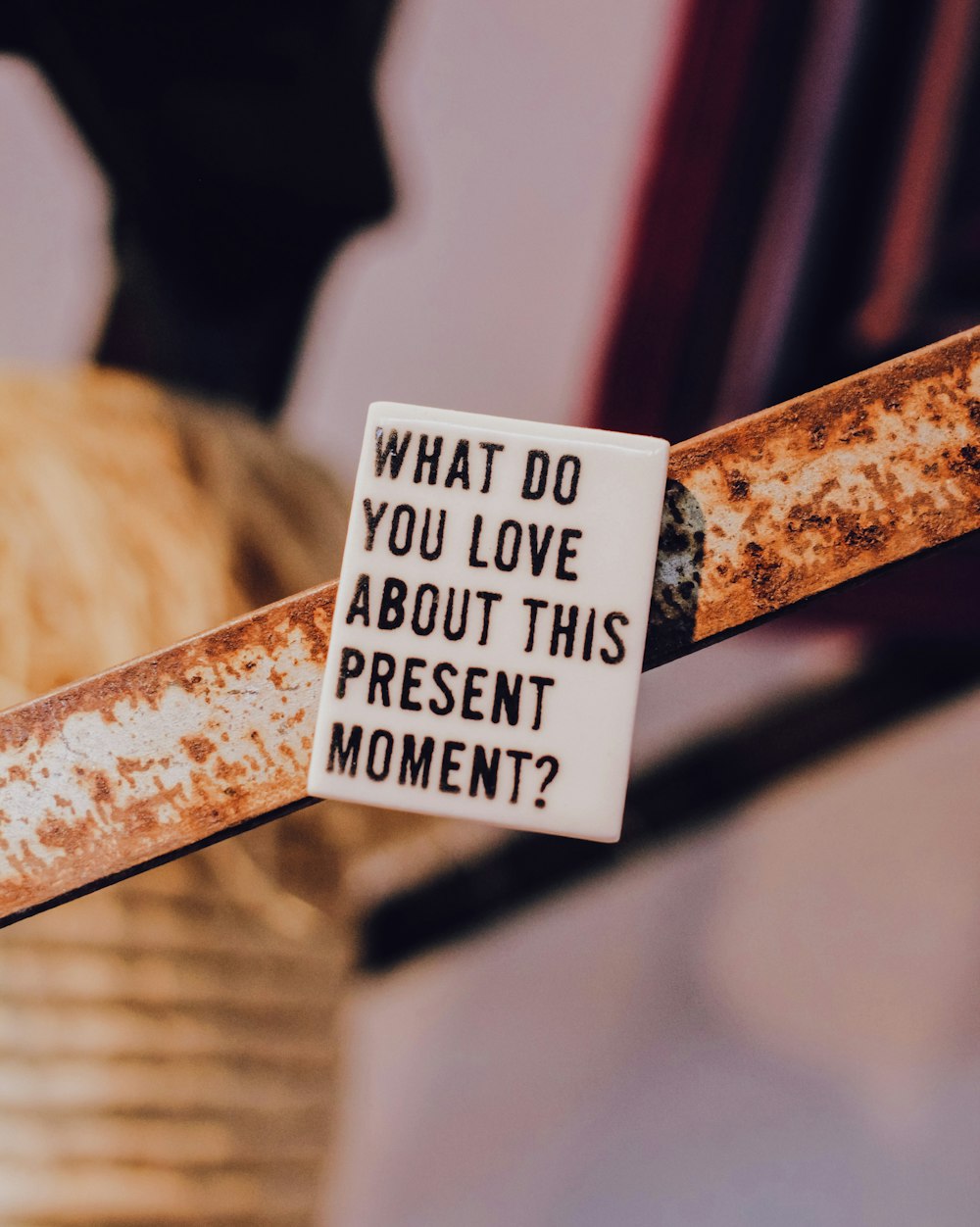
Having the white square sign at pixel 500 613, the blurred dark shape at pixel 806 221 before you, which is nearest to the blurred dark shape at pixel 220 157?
the blurred dark shape at pixel 806 221

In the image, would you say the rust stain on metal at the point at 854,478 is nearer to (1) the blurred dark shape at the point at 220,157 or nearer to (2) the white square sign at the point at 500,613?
(2) the white square sign at the point at 500,613

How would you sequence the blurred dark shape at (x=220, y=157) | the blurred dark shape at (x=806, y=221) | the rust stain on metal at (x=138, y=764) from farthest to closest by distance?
the blurred dark shape at (x=806, y=221) → the blurred dark shape at (x=220, y=157) → the rust stain on metal at (x=138, y=764)

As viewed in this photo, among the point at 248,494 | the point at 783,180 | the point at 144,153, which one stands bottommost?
the point at 248,494

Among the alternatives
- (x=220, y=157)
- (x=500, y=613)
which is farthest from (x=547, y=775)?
(x=220, y=157)

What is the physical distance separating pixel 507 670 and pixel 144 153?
409 mm

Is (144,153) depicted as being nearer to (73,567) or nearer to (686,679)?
(73,567)

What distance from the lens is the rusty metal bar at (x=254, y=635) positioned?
156mm

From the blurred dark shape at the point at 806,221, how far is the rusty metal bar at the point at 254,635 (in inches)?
14.8

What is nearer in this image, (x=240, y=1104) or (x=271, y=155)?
(x=240, y=1104)

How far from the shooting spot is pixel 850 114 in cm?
54

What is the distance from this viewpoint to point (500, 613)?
17 centimetres

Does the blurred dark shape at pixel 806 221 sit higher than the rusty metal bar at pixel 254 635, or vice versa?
the blurred dark shape at pixel 806 221

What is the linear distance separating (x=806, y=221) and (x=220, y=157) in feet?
1.08

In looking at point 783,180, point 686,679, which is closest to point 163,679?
point 783,180
